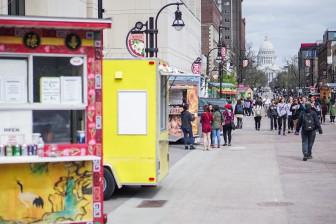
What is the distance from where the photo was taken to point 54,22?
7.41 m

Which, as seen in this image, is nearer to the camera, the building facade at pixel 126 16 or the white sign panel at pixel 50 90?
the white sign panel at pixel 50 90

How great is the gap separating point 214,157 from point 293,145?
5648 millimetres

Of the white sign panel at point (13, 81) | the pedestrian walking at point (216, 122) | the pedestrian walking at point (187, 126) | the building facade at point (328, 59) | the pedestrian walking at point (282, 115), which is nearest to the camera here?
the white sign panel at point (13, 81)

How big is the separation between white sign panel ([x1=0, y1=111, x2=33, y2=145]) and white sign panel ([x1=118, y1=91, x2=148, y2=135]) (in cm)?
538

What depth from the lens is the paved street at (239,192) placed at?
11.1 m

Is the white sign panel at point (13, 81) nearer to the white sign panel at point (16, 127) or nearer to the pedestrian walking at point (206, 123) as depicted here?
the white sign panel at point (16, 127)

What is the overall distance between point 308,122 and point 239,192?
654 centimetres

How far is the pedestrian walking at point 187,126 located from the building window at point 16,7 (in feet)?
27.2

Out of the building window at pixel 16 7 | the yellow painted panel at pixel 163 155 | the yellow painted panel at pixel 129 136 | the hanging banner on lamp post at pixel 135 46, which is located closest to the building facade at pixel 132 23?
the building window at pixel 16 7

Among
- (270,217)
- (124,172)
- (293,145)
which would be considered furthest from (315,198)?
(293,145)

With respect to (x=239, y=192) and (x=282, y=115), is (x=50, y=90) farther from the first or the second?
(x=282, y=115)

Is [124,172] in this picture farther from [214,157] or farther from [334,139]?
Answer: [334,139]

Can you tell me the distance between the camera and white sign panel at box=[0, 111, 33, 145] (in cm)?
749

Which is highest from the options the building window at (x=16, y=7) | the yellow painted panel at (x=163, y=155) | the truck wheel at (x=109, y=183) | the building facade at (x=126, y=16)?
the building facade at (x=126, y=16)
